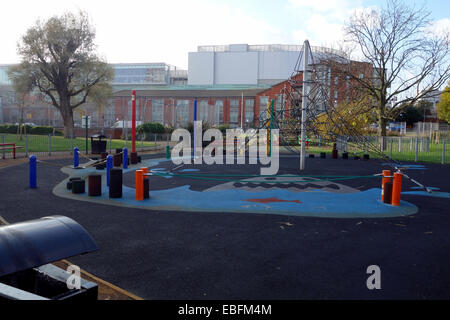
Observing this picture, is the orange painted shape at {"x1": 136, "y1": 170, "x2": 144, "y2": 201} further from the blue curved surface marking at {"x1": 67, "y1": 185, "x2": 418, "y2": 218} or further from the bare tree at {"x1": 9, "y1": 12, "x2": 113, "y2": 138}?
the bare tree at {"x1": 9, "y1": 12, "x2": 113, "y2": 138}

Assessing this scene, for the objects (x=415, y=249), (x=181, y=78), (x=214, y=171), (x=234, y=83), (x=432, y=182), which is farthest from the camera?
(x=181, y=78)

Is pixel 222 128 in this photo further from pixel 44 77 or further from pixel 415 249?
pixel 415 249

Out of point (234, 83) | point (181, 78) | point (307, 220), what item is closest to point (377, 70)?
point (307, 220)

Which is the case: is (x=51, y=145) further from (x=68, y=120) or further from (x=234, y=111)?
(x=234, y=111)

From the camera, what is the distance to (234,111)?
2724 inches

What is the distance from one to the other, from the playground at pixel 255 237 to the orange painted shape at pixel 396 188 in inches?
10.3

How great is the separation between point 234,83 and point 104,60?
45.2 metres

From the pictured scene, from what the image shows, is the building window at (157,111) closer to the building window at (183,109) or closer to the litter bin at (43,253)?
the building window at (183,109)

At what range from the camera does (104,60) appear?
47031 mm

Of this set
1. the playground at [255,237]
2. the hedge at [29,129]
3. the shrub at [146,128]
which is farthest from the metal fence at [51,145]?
the hedge at [29,129]

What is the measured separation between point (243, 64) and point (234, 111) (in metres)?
22.8

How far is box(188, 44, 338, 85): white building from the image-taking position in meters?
85.4

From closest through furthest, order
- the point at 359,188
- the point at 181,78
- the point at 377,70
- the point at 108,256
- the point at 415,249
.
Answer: the point at 108,256 < the point at 415,249 < the point at 359,188 < the point at 377,70 < the point at 181,78

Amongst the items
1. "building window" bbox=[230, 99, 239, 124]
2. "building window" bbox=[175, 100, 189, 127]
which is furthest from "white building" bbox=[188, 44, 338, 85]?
"building window" bbox=[175, 100, 189, 127]
